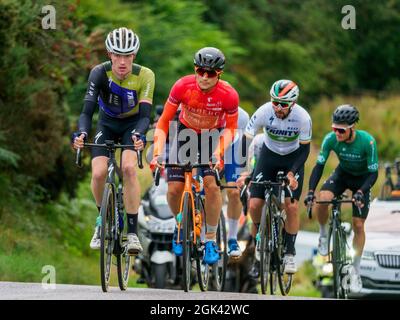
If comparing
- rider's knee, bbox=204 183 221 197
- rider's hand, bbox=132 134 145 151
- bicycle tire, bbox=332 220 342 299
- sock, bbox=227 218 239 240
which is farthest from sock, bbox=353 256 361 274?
rider's hand, bbox=132 134 145 151

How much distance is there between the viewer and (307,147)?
17.0 m

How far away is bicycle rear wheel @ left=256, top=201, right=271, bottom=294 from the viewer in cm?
1647

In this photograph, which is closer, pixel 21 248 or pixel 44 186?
pixel 21 248

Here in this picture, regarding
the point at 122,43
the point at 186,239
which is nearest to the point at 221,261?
the point at 186,239

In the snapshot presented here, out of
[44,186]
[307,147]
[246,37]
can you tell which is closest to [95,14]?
[44,186]

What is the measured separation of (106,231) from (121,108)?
4.97ft

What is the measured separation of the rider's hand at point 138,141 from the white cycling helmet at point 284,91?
274 centimetres

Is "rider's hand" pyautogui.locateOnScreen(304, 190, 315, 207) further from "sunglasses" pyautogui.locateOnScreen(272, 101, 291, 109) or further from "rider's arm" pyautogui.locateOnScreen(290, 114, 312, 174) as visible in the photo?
"sunglasses" pyautogui.locateOnScreen(272, 101, 291, 109)

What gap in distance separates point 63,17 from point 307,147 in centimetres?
704

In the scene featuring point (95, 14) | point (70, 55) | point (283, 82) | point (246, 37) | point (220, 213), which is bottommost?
point (220, 213)

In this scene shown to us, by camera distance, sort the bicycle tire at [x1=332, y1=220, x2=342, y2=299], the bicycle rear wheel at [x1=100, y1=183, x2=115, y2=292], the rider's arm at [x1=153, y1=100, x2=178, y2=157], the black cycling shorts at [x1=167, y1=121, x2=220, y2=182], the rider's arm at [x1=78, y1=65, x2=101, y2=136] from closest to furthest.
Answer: the bicycle rear wheel at [x1=100, y1=183, x2=115, y2=292] → the rider's arm at [x1=78, y1=65, x2=101, y2=136] → the rider's arm at [x1=153, y1=100, x2=178, y2=157] → the black cycling shorts at [x1=167, y1=121, x2=220, y2=182] → the bicycle tire at [x1=332, y1=220, x2=342, y2=299]

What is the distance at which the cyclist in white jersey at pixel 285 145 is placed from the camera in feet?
54.6

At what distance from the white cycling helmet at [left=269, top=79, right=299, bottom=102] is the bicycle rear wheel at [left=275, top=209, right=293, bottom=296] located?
1.54 meters
